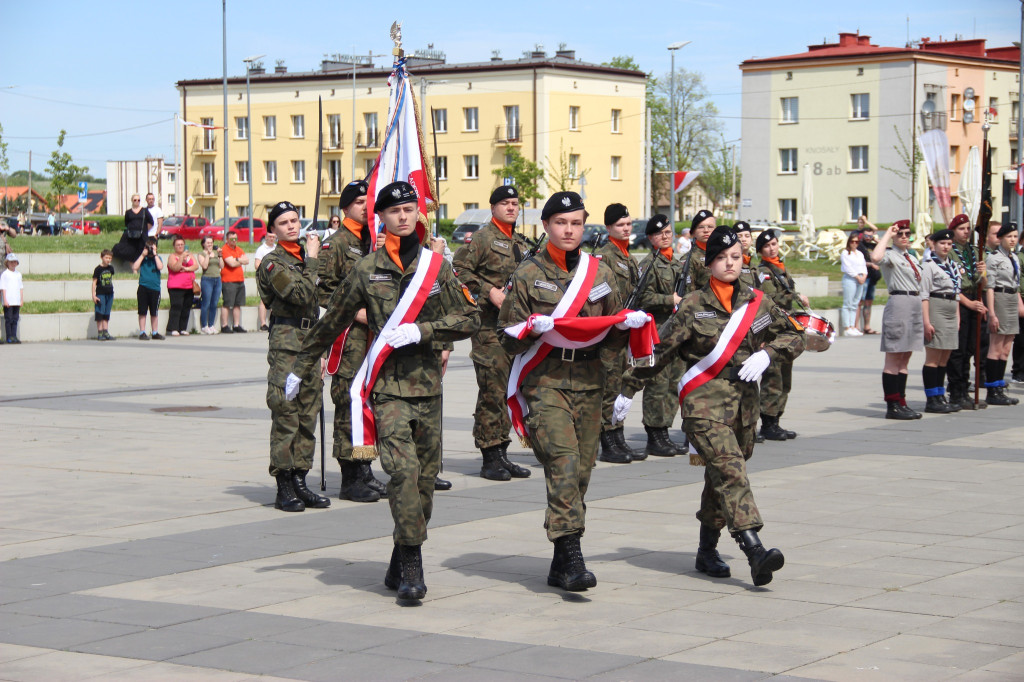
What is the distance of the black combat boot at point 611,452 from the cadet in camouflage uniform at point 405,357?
4.65 m

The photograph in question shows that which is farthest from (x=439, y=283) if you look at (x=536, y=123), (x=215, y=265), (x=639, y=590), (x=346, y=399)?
(x=536, y=123)

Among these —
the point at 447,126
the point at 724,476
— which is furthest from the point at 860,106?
the point at 724,476

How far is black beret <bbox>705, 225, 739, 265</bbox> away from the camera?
7188 millimetres

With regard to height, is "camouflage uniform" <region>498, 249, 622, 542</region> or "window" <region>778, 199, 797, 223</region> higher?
"window" <region>778, 199, 797, 223</region>

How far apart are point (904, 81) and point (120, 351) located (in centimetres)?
6472

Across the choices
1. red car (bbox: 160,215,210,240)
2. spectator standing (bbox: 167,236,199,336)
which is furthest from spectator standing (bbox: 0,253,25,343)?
red car (bbox: 160,215,210,240)

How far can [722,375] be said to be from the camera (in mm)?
7145

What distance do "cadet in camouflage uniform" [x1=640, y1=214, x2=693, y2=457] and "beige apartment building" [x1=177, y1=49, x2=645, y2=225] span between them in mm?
65372

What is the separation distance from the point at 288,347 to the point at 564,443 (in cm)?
283

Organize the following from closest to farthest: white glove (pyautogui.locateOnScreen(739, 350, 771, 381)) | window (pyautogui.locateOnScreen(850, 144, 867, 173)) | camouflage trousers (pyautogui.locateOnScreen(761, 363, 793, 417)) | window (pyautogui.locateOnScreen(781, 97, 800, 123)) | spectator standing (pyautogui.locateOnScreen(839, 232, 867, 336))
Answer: white glove (pyautogui.locateOnScreen(739, 350, 771, 381)), camouflage trousers (pyautogui.locateOnScreen(761, 363, 793, 417)), spectator standing (pyautogui.locateOnScreen(839, 232, 867, 336)), window (pyautogui.locateOnScreen(850, 144, 867, 173)), window (pyautogui.locateOnScreen(781, 97, 800, 123))

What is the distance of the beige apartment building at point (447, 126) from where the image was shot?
263 ft

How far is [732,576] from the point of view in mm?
7266

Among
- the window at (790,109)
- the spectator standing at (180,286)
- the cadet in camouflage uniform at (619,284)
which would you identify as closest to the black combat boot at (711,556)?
the cadet in camouflage uniform at (619,284)

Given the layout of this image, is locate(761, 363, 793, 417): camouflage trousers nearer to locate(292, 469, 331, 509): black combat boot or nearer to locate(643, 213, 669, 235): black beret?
locate(643, 213, 669, 235): black beret
